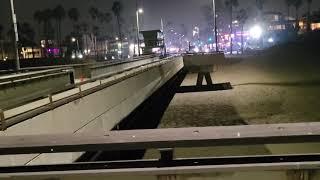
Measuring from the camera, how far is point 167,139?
3857mm

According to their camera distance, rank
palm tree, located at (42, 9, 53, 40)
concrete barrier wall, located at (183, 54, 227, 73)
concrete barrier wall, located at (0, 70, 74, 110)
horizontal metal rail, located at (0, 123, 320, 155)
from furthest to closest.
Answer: palm tree, located at (42, 9, 53, 40) < concrete barrier wall, located at (183, 54, 227, 73) < concrete barrier wall, located at (0, 70, 74, 110) < horizontal metal rail, located at (0, 123, 320, 155)

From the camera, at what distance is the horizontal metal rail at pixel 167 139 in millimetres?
3838

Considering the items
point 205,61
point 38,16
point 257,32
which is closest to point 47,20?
point 38,16

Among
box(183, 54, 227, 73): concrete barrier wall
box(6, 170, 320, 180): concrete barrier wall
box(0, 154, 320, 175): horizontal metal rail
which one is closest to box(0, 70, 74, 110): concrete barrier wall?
box(0, 154, 320, 175): horizontal metal rail

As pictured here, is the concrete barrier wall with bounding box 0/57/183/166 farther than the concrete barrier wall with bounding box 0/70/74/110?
No

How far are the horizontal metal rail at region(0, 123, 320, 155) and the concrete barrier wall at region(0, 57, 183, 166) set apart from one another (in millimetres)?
1380

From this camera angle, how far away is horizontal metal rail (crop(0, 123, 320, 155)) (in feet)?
12.6

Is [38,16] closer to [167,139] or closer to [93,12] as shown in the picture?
[93,12]

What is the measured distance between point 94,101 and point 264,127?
6.78 metres

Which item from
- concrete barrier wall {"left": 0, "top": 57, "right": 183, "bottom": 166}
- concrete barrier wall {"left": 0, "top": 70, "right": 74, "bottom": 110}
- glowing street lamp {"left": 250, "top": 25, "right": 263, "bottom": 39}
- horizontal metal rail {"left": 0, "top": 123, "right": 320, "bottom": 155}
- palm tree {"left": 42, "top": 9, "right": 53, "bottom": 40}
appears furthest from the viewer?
palm tree {"left": 42, "top": 9, "right": 53, "bottom": 40}

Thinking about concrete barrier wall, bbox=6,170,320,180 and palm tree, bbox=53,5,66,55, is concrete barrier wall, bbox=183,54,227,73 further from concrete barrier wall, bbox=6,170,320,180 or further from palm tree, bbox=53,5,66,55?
palm tree, bbox=53,5,66,55

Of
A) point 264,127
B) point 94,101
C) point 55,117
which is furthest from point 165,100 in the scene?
point 264,127

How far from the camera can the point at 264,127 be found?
4.09m

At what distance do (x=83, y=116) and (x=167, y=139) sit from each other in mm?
5678
